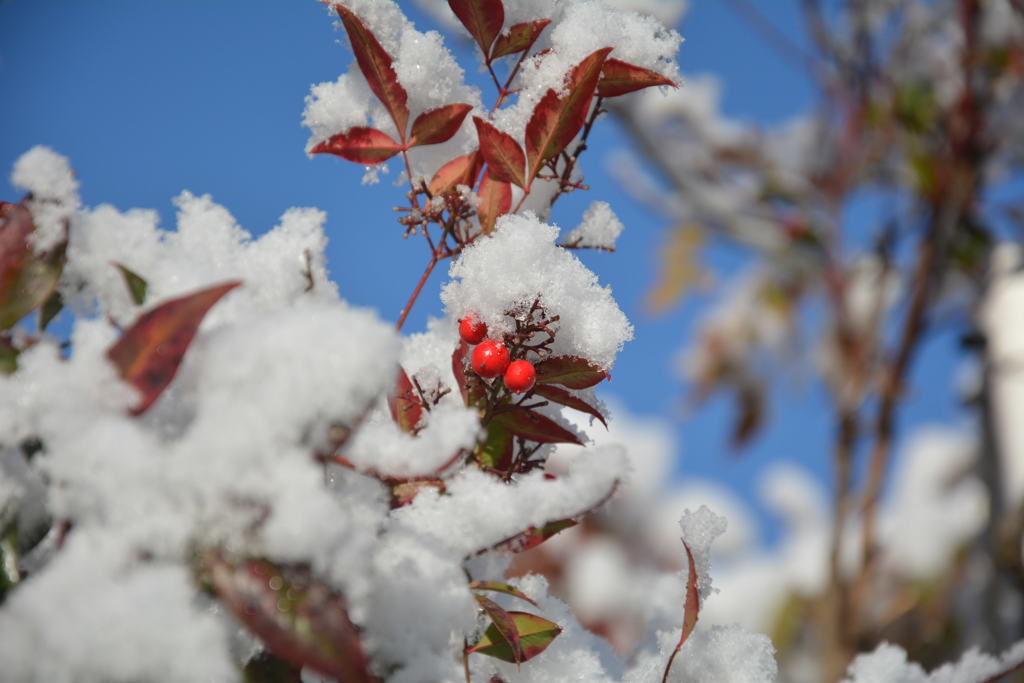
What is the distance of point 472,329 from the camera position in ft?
1.68

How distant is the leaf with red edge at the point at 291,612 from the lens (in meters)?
0.29

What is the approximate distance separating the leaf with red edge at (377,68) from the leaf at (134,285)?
0.72ft

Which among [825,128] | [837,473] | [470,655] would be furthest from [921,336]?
[470,655]

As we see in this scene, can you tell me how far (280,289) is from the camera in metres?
0.43

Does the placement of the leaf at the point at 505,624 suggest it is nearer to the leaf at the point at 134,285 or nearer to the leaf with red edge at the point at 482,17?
the leaf at the point at 134,285

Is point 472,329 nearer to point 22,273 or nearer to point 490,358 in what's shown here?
point 490,358

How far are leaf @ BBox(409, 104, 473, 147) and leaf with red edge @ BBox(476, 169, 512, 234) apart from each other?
0.14 feet

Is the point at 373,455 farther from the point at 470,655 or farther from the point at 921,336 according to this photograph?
the point at 921,336

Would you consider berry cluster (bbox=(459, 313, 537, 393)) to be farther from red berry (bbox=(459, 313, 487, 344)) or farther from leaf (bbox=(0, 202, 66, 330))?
leaf (bbox=(0, 202, 66, 330))

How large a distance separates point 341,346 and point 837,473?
166 cm

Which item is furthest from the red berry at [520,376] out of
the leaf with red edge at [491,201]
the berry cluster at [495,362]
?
the leaf with red edge at [491,201]

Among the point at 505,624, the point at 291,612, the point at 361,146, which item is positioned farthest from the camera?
the point at 361,146

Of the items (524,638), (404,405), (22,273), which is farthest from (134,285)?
(524,638)

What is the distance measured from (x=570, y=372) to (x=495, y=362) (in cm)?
5
